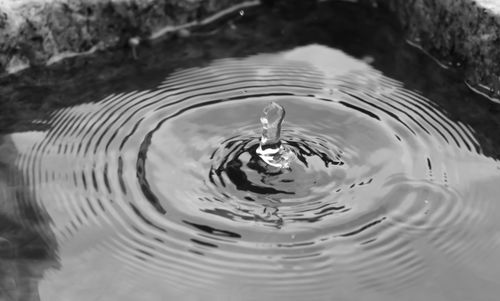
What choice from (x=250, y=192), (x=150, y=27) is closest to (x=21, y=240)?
(x=250, y=192)

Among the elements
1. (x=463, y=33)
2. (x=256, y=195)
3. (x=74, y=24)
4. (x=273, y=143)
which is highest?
(x=463, y=33)

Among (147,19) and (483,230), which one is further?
(147,19)

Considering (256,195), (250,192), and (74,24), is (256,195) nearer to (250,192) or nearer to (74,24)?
(250,192)

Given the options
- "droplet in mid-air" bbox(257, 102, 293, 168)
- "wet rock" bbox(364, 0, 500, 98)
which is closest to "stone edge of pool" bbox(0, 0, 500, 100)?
"wet rock" bbox(364, 0, 500, 98)

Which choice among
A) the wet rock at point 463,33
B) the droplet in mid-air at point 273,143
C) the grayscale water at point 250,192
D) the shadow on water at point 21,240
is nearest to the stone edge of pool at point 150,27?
the wet rock at point 463,33

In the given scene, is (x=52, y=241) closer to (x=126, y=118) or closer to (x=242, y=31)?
(x=126, y=118)

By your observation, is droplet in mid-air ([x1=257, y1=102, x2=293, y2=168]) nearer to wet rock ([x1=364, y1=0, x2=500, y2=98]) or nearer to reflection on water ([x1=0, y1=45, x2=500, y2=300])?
reflection on water ([x1=0, y1=45, x2=500, y2=300])

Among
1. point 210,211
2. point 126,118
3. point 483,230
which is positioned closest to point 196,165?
point 210,211

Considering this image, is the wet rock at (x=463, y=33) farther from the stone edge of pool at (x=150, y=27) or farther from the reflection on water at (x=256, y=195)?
the reflection on water at (x=256, y=195)
